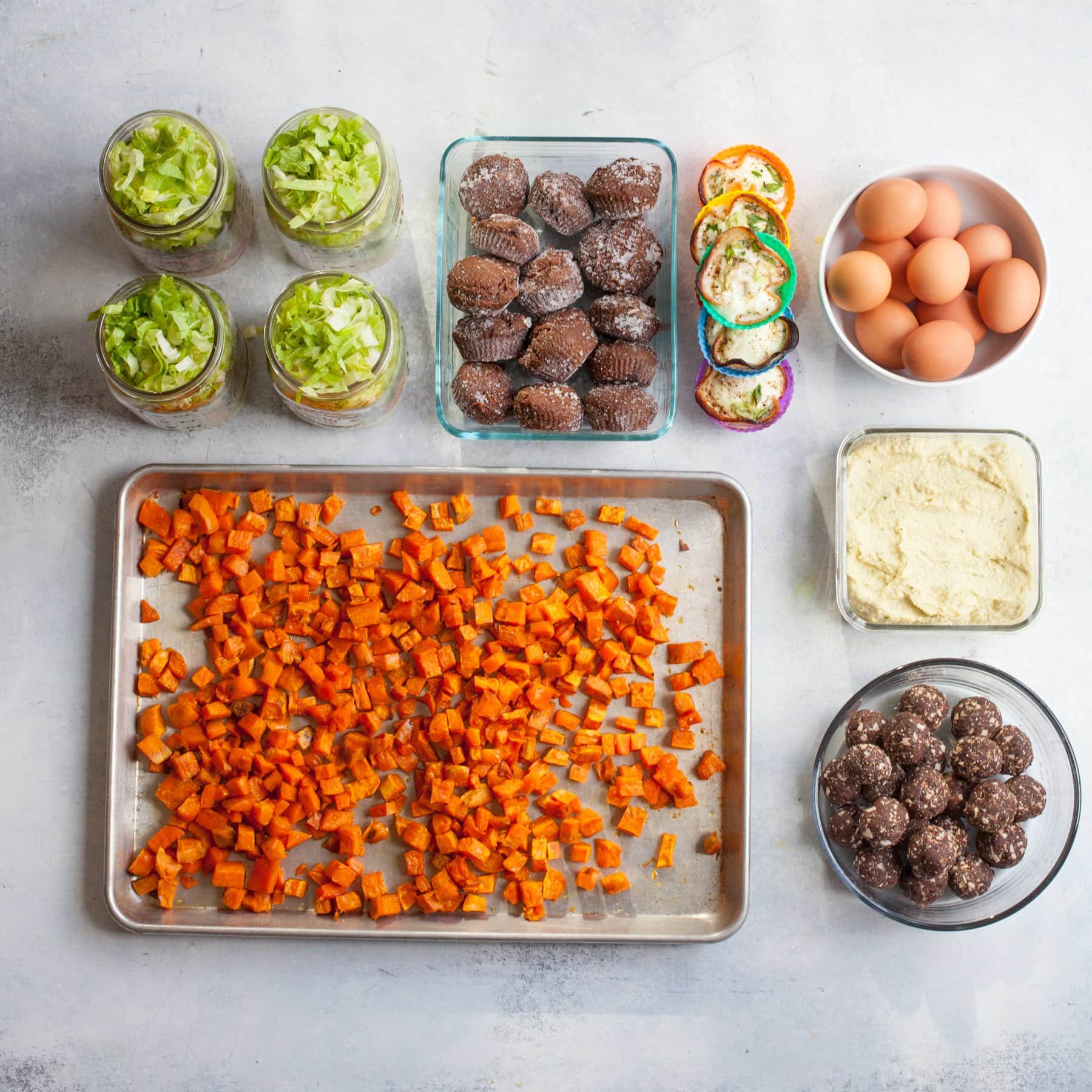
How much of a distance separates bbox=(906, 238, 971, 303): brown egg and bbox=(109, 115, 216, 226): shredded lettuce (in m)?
1.13

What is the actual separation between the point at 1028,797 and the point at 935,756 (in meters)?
0.17

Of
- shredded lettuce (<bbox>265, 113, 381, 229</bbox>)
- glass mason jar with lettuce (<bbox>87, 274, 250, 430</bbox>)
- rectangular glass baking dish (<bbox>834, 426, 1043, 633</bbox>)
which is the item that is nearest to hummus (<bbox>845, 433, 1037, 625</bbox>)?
rectangular glass baking dish (<bbox>834, 426, 1043, 633</bbox>)

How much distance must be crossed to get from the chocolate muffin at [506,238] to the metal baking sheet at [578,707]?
1.16 feet

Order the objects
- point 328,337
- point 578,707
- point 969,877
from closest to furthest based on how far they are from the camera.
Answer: point 328,337 → point 969,877 → point 578,707

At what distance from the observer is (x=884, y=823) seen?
1.46 m

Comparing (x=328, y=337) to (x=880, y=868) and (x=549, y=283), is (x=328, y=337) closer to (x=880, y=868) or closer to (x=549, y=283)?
(x=549, y=283)

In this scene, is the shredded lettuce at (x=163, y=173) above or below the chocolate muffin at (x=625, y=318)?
above

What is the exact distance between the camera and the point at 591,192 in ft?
4.87

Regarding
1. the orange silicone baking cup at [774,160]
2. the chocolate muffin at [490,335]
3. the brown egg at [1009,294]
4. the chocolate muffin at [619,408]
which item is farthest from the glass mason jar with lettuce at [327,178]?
the brown egg at [1009,294]

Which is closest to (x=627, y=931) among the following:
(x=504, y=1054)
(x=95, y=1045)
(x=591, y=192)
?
(x=504, y=1054)

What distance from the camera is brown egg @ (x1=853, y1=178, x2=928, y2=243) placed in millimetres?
1452

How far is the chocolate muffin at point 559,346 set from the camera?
1438mm

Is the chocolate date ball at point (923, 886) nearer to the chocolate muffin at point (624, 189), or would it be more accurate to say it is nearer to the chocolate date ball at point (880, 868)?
the chocolate date ball at point (880, 868)

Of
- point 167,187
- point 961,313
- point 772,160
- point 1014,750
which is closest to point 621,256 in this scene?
point 772,160
